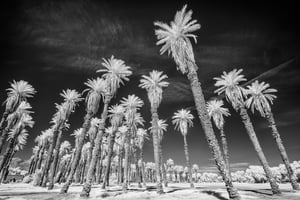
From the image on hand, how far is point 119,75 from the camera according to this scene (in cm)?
2967

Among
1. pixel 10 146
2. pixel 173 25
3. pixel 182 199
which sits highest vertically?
pixel 173 25

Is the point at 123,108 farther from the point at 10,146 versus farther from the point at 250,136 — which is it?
the point at 10,146

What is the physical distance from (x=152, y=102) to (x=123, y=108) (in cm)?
1087

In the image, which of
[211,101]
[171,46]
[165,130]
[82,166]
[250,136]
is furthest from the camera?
[82,166]

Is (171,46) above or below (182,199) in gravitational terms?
above

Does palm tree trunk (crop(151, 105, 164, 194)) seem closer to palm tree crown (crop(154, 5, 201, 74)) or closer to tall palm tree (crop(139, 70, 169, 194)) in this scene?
tall palm tree (crop(139, 70, 169, 194))

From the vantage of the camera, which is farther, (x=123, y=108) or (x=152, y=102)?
(x=123, y=108)

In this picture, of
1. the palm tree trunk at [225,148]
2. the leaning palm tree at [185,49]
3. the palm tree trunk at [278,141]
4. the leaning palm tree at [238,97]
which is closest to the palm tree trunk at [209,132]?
the leaning palm tree at [185,49]

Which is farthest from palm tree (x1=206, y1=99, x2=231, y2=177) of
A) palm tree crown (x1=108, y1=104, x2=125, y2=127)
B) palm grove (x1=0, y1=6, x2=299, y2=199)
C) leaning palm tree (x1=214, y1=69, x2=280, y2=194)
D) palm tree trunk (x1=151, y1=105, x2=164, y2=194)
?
palm tree crown (x1=108, y1=104, x2=125, y2=127)

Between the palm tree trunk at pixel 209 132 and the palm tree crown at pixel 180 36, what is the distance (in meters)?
1.27

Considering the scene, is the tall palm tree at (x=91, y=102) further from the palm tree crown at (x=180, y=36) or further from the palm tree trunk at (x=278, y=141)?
the palm tree trunk at (x=278, y=141)

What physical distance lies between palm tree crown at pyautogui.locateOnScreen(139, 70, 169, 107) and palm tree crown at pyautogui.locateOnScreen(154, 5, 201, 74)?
9437mm

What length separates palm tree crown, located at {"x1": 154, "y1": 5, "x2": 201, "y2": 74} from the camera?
20.1m

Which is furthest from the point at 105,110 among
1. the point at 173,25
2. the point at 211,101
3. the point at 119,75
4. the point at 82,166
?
the point at 82,166
